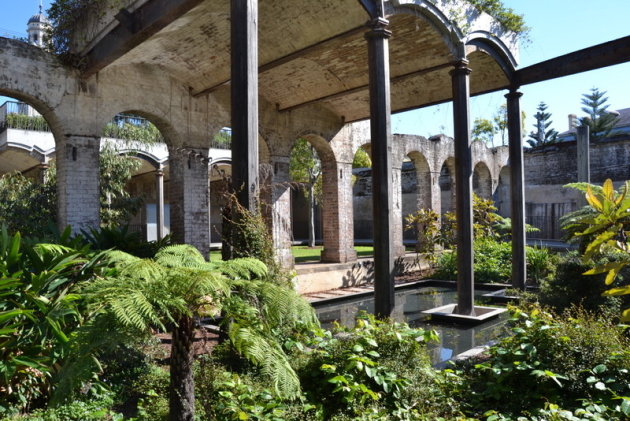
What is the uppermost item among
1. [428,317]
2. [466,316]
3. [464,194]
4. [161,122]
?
[161,122]

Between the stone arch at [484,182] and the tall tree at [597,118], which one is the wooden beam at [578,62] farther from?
the tall tree at [597,118]

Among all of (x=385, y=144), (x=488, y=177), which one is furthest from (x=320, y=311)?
(x=488, y=177)

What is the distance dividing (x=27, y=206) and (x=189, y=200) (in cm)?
421

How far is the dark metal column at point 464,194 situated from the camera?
23.1ft

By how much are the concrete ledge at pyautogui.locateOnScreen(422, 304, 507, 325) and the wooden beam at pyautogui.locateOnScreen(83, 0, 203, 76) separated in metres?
5.69

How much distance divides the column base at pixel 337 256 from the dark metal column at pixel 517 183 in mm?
5045

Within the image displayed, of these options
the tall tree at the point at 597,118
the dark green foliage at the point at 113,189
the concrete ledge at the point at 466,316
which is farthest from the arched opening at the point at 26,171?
the tall tree at the point at 597,118

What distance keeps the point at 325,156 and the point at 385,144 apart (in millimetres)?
7973

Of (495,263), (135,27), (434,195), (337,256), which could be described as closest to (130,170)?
(337,256)

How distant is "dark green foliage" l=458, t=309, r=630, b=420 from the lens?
139 inches

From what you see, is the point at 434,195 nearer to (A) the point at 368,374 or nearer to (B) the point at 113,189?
(B) the point at 113,189

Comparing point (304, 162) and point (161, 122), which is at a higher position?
point (304, 162)

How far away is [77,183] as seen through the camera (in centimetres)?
857

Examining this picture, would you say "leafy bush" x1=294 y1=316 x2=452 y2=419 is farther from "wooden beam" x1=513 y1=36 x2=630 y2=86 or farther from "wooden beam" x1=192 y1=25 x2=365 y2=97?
"wooden beam" x1=513 y1=36 x2=630 y2=86
